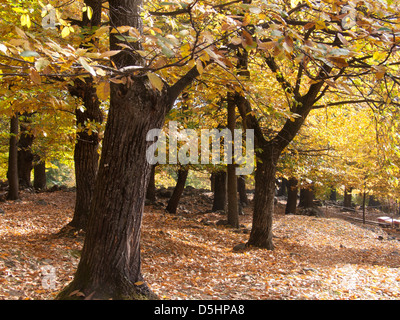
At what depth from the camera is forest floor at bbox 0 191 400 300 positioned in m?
4.78

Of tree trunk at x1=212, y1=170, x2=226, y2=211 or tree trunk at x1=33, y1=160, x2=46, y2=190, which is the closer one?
tree trunk at x1=212, y1=170, x2=226, y2=211

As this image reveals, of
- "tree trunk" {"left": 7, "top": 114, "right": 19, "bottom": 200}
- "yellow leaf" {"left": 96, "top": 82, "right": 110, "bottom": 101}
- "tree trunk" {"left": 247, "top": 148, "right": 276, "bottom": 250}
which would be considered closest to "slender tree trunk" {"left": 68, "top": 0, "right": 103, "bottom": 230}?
"tree trunk" {"left": 247, "top": 148, "right": 276, "bottom": 250}

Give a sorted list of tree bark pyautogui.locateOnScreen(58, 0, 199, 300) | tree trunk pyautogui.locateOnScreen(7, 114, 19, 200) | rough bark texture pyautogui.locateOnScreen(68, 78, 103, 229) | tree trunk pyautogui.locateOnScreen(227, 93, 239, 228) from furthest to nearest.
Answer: tree trunk pyautogui.locateOnScreen(7, 114, 19, 200) → tree trunk pyautogui.locateOnScreen(227, 93, 239, 228) → rough bark texture pyautogui.locateOnScreen(68, 78, 103, 229) → tree bark pyautogui.locateOnScreen(58, 0, 199, 300)

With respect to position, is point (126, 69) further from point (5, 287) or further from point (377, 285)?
point (377, 285)

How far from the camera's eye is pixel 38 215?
928 cm

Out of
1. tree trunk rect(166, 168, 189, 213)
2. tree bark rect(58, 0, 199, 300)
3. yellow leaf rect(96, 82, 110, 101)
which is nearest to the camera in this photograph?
yellow leaf rect(96, 82, 110, 101)

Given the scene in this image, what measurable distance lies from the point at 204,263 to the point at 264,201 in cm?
226

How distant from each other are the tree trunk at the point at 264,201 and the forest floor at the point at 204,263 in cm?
35

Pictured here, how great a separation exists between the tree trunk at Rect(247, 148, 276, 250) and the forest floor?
0.35 metres

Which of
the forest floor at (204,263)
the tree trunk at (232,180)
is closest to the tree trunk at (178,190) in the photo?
the forest floor at (204,263)

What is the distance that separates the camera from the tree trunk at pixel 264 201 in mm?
8180

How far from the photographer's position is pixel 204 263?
270 inches

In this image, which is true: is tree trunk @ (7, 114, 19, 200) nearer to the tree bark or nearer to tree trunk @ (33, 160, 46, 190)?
tree trunk @ (33, 160, 46, 190)
